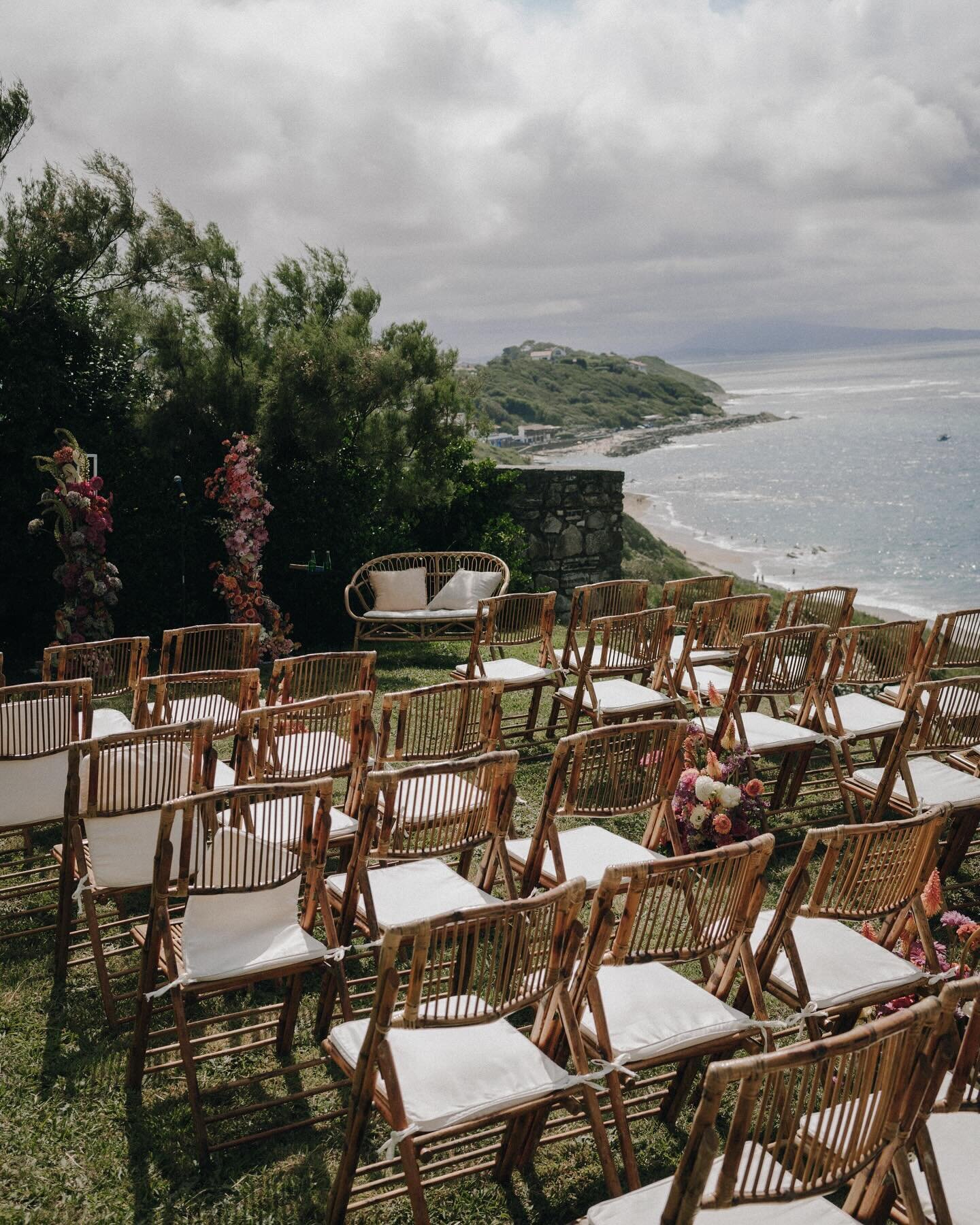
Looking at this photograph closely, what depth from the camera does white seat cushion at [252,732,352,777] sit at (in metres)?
4.13

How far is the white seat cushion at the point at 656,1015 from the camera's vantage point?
2.48m

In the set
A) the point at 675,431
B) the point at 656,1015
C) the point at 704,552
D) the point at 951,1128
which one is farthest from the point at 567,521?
the point at 675,431

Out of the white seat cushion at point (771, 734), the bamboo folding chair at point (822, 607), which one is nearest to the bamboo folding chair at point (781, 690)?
the white seat cushion at point (771, 734)

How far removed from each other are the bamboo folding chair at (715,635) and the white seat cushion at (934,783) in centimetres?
135

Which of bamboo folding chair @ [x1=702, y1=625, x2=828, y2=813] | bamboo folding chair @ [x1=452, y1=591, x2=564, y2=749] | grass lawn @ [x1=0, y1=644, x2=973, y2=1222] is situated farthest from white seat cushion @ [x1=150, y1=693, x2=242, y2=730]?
bamboo folding chair @ [x1=702, y1=625, x2=828, y2=813]

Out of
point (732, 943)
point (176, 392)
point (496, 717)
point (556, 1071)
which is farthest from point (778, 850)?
point (176, 392)

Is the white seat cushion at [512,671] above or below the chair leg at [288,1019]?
above

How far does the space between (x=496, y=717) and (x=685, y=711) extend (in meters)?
2.17

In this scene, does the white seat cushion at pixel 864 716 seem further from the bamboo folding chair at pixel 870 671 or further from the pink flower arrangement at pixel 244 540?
the pink flower arrangement at pixel 244 540

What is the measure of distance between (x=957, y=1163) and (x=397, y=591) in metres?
7.44

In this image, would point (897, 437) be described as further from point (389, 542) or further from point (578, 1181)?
point (578, 1181)

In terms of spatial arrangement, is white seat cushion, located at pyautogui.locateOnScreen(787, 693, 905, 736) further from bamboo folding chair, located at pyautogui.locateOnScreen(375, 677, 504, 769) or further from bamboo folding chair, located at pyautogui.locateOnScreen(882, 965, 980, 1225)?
bamboo folding chair, located at pyautogui.locateOnScreen(882, 965, 980, 1225)

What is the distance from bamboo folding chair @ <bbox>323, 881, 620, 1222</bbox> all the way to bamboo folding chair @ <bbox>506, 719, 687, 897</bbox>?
2.70 feet

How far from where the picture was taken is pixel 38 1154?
274 centimetres
